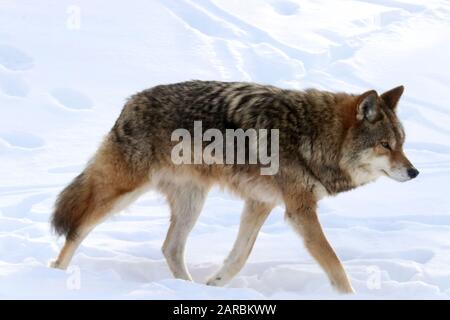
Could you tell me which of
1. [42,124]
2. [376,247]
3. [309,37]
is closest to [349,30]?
[309,37]

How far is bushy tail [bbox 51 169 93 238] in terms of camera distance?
589cm

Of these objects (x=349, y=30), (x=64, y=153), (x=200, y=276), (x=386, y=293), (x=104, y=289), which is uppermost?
(x=104, y=289)

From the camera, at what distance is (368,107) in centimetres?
552

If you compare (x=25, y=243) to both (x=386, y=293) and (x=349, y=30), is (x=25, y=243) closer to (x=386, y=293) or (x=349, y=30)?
(x=386, y=293)

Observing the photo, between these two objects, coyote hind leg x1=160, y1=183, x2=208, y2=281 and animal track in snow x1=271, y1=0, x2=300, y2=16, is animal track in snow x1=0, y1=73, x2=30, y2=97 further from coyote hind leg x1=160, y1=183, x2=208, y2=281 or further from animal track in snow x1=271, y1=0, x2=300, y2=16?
coyote hind leg x1=160, y1=183, x2=208, y2=281

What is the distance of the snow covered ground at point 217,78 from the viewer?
581 centimetres

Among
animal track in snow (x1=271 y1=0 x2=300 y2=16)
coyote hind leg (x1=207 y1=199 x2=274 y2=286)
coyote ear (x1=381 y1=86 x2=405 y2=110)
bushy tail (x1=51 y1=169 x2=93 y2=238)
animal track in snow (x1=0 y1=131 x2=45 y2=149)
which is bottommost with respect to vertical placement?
animal track in snow (x1=271 y1=0 x2=300 y2=16)

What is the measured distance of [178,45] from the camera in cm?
1311

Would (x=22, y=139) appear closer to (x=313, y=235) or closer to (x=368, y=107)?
Answer: (x=313, y=235)

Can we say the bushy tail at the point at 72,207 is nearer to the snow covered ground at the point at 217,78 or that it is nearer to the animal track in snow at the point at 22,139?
the snow covered ground at the point at 217,78

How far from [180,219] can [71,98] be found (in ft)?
19.3

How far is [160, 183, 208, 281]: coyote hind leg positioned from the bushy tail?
606 mm

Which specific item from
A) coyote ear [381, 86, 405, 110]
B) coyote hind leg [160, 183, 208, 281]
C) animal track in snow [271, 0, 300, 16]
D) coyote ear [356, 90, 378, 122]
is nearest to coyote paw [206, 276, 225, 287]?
coyote hind leg [160, 183, 208, 281]
